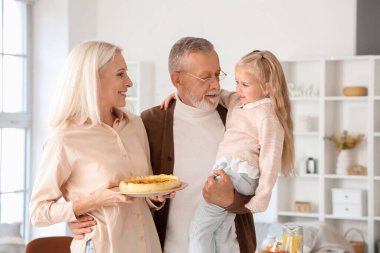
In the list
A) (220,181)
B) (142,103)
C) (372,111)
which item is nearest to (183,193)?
(220,181)

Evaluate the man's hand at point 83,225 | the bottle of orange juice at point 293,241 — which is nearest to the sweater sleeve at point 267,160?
the bottle of orange juice at point 293,241

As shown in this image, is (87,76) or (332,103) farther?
(332,103)

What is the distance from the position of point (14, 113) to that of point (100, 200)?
4812 mm

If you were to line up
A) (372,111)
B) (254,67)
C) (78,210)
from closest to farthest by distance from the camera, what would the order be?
1. (78,210)
2. (254,67)
3. (372,111)


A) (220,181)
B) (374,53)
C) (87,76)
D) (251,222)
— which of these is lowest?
(251,222)

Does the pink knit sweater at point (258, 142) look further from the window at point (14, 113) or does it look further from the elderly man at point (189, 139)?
the window at point (14, 113)

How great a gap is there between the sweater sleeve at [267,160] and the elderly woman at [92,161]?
1.47 feet

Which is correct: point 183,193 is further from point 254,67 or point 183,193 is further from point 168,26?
point 168,26

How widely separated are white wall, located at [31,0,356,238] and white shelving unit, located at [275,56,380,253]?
0.20 meters

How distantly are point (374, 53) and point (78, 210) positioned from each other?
4667mm

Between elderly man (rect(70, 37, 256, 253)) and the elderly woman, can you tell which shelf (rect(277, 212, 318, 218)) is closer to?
elderly man (rect(70, 37, 256, 253))

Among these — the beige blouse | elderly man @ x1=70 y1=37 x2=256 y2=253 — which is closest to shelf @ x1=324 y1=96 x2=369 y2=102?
elderly man @ x1=70 y1=37 x2=256 y2=253

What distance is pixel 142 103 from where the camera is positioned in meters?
7.22

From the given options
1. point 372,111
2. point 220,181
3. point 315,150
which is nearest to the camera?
point 220,181
